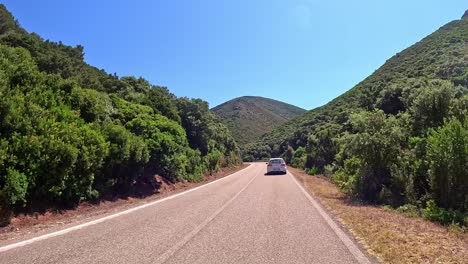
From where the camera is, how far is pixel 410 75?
47.9m

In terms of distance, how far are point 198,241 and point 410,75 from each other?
47061mm

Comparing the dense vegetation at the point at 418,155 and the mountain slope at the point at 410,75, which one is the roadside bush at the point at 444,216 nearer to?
the dense vegetation at the point at 418,155

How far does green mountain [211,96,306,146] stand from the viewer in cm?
12590

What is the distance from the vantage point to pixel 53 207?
12.8 metres

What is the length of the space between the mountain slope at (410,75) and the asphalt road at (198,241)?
16302mm

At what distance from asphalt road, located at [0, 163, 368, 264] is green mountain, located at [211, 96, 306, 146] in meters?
109

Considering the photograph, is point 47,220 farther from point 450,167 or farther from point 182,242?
point 450,167

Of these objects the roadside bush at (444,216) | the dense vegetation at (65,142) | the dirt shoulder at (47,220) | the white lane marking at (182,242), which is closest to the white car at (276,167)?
the dense vegetation at (65,142)

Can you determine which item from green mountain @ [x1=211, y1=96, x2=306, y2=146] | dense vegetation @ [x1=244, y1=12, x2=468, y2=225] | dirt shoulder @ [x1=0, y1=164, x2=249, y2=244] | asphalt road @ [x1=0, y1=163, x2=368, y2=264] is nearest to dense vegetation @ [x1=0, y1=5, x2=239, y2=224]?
dirt shoulder @ [x1=0, y1=164, x2=249, y2=244]

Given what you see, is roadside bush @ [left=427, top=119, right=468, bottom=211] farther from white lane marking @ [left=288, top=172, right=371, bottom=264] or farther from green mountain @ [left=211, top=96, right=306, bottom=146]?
green mountain @ [left=211, top=96, right=306, bottom=146]

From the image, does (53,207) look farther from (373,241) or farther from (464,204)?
(464,204)

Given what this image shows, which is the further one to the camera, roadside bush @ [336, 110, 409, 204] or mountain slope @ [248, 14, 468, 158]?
mountain slope @ [248, 14, 468, 158]

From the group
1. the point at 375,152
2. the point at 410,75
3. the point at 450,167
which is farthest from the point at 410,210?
the point at 410,75

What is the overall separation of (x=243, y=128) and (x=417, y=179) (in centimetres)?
11244
